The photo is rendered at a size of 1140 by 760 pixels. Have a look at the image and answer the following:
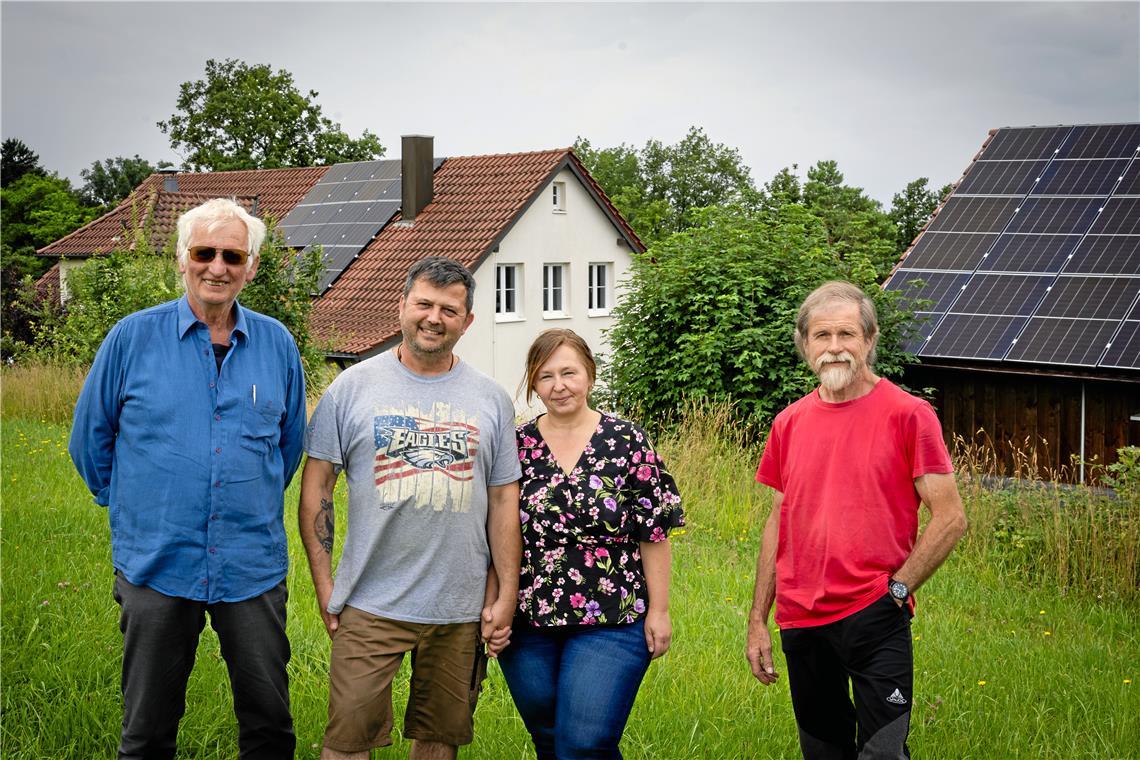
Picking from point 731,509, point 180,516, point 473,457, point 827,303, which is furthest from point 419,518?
point 731,509

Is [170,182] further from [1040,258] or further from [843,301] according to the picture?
[843,301]

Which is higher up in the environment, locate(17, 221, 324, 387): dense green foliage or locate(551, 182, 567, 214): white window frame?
locate(551, 182, 567, 214): white window frame

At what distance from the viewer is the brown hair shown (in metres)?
3.90

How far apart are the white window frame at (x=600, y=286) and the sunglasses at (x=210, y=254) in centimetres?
2911

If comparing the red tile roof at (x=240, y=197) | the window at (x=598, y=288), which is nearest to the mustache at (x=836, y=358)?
the window at (x=598, y=288)

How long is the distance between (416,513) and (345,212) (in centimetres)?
3046

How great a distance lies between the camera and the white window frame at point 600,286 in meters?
33.1

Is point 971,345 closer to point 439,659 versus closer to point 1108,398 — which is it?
point 1108,398

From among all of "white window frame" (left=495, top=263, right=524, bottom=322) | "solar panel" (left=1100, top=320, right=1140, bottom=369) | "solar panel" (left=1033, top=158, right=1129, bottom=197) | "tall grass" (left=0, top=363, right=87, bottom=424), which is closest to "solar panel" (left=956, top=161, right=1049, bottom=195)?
"solar panel" (left=1033, top=158, right=1129, bottom=197)

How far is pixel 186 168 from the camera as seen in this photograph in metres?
56.2

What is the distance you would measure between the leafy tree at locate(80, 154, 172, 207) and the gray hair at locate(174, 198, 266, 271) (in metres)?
70.2

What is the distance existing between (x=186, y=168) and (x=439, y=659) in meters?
56.7

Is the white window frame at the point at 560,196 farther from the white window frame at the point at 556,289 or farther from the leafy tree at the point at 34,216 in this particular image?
the leafy tree at the point at 34,216

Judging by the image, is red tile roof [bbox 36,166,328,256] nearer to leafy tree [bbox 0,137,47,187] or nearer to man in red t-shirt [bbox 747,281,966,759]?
leafy tree [bbox 0,137,47,187]
